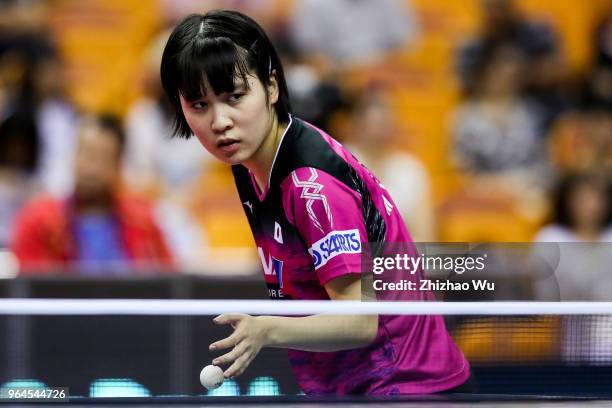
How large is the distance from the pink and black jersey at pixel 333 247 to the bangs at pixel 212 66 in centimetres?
A: 22

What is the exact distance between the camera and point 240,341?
2695mm

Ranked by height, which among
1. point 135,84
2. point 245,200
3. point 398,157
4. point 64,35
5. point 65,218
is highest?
point 64,35

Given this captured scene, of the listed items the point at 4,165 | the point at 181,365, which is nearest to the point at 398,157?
the point at 4,165

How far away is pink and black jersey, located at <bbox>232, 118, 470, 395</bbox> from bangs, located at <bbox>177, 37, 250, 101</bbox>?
22cm

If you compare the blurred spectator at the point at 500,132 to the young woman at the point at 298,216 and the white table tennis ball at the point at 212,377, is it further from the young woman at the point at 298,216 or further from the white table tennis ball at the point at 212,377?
the white table tennis ball at the point at 212,377

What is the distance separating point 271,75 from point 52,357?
3.50ft

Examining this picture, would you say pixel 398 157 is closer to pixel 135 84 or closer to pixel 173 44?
pixel 135 84

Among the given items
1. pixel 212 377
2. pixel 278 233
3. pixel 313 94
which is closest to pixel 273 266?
pixel 278 233

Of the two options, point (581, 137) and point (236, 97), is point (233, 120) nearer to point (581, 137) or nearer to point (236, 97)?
point (236, 97)

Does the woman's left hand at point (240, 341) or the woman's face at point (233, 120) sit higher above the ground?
the woman's face at point (233, 120)

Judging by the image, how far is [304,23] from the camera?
819cm

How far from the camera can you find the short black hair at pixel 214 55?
2770 mm

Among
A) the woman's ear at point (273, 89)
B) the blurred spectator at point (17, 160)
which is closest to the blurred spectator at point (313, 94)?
the blurred spectator at point (17, 160)

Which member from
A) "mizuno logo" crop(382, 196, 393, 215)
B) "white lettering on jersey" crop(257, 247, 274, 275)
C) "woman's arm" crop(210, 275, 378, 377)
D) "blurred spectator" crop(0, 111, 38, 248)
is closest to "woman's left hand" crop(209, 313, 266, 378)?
"woman's arm" crop(210, 275, 378, 377)
